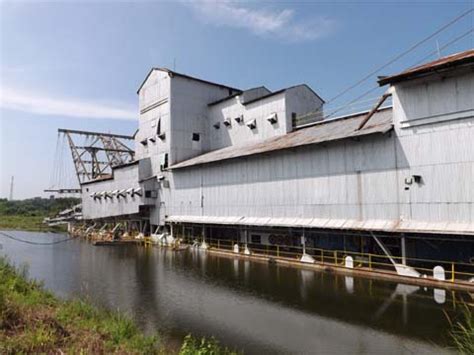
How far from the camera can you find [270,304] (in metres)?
13.8

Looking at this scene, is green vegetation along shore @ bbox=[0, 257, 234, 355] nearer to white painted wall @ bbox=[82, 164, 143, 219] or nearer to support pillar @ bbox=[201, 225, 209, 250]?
support pillar @ bbox=[201, 225, 209, 250]

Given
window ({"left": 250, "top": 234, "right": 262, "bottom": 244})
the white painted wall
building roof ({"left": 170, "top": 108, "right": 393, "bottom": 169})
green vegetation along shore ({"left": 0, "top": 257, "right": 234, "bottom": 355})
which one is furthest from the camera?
the white painted wall

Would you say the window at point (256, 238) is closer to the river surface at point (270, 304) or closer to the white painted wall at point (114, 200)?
the river surface at point (270, 304)

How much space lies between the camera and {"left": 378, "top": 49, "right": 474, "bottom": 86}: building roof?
1502 centimetres

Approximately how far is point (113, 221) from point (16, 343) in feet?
128

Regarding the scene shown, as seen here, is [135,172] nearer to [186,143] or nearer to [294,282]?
[186,143]

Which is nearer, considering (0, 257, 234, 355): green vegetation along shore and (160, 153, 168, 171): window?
(0, 257, 234, 355): green vegetation along shore

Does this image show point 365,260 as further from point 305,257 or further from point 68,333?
point 68,333

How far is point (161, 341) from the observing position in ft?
32.6

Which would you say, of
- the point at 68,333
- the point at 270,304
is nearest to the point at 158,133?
the point at 270,304

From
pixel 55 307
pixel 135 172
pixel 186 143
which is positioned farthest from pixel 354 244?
pixel 135 172

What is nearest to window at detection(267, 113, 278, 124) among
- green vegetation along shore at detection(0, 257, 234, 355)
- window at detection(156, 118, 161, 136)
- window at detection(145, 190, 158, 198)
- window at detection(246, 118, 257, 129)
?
window at detection(246, 118, 257, 129)

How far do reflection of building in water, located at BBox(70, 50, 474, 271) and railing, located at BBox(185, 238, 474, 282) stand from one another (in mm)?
441

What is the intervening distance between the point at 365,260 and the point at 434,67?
9.83m
